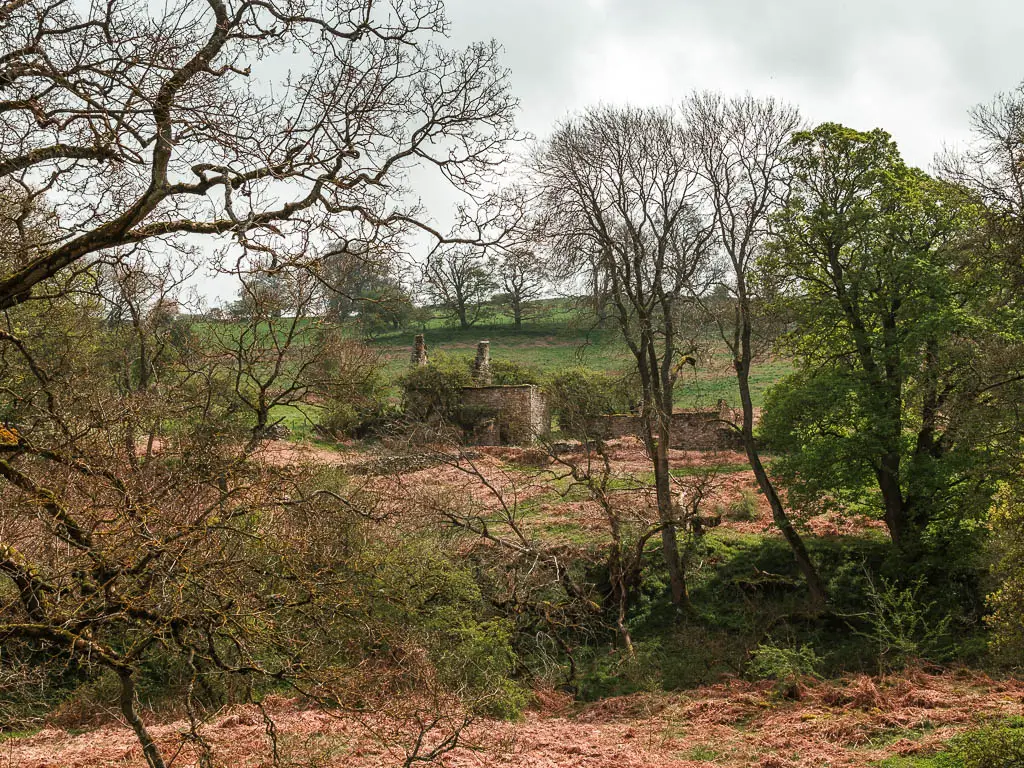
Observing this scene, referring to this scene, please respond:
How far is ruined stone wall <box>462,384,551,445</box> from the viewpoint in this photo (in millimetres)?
35000

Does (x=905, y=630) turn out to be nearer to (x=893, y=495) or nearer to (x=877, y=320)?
(x=893, y=495)

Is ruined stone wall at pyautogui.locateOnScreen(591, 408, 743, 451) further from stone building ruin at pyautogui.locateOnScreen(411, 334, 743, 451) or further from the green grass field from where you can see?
the green grass field

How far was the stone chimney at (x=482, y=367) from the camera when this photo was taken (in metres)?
38.3

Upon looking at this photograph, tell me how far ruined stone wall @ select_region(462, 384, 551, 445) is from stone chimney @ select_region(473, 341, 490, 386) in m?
1.77

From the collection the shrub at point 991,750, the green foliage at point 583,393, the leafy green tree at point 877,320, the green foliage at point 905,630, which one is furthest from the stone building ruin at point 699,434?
the shrub at point 991,750

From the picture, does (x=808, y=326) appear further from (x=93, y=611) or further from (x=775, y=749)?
(x=93, y=611)

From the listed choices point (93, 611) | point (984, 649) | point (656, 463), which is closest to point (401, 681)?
point (93, 611)

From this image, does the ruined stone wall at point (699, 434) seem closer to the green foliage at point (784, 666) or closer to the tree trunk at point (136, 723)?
the green foliage at point (784, 666)

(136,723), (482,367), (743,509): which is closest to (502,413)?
(482,367)

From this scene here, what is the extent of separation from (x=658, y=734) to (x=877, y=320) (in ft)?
36.9

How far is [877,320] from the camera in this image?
732 inches

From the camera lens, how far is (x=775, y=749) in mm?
10547

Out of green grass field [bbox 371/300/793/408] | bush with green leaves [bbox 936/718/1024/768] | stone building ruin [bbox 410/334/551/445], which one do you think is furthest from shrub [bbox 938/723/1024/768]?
green grass field [bbox 371/300/793/408]

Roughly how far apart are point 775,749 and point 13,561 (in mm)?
8960
